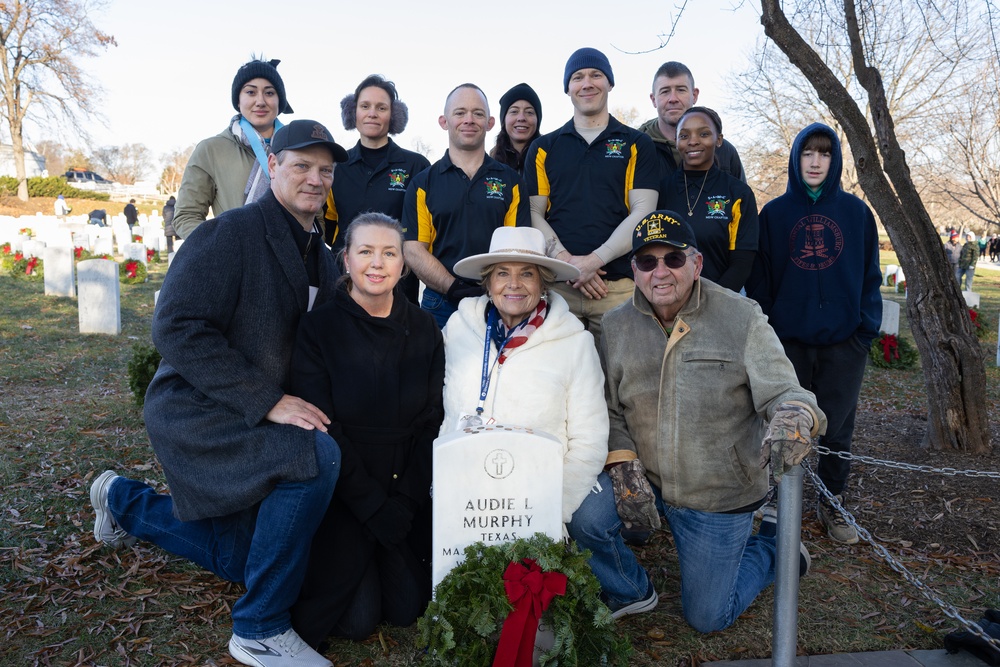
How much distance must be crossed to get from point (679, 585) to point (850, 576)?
913 millimetres

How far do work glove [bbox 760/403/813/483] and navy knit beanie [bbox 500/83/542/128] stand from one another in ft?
11.4

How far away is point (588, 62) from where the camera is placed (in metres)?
4.45

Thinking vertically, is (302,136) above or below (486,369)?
above

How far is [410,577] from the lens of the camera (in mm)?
3369

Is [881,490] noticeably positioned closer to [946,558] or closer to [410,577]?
[946,558]

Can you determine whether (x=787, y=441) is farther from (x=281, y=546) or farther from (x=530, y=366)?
(x=281, y=546)

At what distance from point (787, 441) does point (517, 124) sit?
11.4ft

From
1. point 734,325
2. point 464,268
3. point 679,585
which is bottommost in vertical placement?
point 679,585

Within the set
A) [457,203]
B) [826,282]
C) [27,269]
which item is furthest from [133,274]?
[826,282]

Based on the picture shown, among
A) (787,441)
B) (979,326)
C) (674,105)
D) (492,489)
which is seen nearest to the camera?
(787,441)

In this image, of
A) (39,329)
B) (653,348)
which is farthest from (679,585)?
(39,329)

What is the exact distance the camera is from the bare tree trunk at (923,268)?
209 inches

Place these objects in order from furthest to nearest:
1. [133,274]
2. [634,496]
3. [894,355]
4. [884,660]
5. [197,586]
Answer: [133,274] → [894,355] → [197,586] → [634,496] → [884,660]

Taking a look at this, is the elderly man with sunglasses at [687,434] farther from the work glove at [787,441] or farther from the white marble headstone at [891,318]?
the white marble headstone at [891,318]
